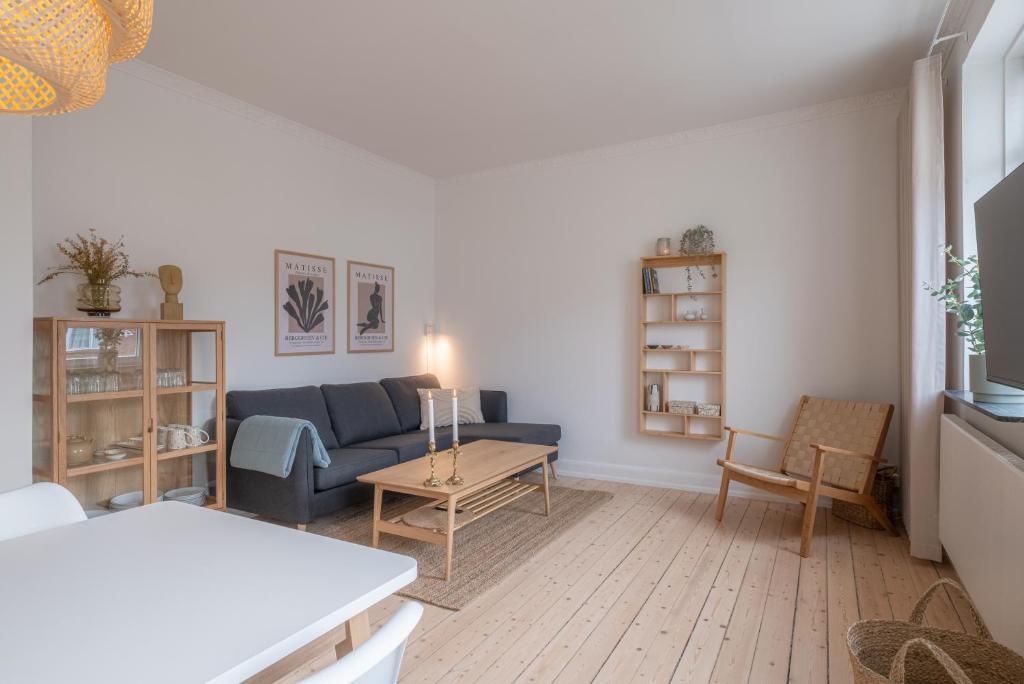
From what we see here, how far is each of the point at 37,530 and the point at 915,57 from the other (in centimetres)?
468

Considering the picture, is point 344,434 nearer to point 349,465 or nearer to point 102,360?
point 349,465

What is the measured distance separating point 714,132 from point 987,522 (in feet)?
11.1

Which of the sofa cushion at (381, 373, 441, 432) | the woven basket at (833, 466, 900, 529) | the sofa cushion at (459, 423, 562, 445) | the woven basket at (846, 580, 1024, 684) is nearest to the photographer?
the woven basket at (846, 580, 1024, 684)

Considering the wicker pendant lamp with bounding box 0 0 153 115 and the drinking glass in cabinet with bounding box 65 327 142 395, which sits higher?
the wicker pendant lamp with bounding box 0 0 153 115

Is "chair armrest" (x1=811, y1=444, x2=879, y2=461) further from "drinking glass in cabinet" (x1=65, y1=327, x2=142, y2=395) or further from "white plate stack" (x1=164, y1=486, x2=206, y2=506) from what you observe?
"drinking glass in cabinet" (x1=65, y1=327, x2=142, y2=395)

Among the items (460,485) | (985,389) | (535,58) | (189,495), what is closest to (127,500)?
(189,495)

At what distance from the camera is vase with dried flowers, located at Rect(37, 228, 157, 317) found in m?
3.06

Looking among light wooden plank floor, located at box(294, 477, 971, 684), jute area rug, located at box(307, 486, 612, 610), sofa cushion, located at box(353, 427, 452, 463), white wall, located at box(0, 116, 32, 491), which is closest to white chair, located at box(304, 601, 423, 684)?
light wooden plank floor, located at box(294, 477, 971, 684)

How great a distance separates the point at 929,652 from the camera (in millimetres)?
1772

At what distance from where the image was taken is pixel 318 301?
4.68m

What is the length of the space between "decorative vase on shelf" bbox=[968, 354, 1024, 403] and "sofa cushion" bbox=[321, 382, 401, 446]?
378cm

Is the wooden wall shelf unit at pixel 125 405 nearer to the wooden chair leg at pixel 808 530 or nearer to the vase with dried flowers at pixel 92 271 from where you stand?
the vase with dried flowers at pixel 92 271

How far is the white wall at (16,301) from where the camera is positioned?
8.40 ft

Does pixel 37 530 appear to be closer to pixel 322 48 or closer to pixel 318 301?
pixel 322 48
